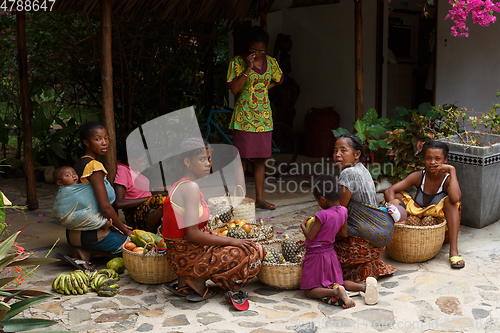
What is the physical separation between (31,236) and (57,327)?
199 centimetres

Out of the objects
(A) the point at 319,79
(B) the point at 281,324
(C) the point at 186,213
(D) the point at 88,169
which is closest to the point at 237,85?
(D) the point at 88,169

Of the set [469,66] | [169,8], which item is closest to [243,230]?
[169,8]

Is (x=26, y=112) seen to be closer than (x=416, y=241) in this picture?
No

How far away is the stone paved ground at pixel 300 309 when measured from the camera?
3102 millimetres

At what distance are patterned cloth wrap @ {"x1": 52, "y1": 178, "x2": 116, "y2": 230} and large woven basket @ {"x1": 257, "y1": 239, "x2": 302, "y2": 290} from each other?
142cm

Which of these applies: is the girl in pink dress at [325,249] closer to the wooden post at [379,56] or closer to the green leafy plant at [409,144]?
the green leafy plant at [409,144]

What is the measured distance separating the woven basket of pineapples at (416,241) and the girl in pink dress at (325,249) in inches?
29.1

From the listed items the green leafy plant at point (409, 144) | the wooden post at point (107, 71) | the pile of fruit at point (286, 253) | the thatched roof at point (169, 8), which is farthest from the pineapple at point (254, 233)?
the thatched roof at point (169, 8)

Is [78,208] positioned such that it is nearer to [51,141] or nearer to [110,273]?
[110,273]

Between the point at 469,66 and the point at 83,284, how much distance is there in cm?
517

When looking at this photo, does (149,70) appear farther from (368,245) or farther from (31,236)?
(368,245)

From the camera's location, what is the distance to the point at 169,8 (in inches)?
235

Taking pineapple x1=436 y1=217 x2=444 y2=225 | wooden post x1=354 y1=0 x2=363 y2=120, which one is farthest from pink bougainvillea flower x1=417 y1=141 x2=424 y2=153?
pineapple x1=436 y1=217 x2=444 y2=225

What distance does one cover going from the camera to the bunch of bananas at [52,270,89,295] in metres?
3.54
